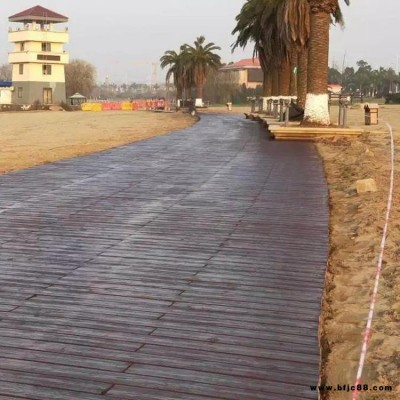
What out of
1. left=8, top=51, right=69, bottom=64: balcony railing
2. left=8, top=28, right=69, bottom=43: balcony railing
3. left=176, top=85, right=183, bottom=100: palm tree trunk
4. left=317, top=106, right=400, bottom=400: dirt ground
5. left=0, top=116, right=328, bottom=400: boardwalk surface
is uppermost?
left=8, top=28, right=69, bottom=43: balcony railing

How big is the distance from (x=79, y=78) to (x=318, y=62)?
322ft

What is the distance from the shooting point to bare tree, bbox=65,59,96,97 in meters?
115

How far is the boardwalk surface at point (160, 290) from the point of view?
383cm

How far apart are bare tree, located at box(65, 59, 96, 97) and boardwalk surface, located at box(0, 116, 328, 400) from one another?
10719 centimetres

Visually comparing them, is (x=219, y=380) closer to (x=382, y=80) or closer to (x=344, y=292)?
(x=344, y=292)

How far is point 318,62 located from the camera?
22.0m

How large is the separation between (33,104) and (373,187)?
3057 inches

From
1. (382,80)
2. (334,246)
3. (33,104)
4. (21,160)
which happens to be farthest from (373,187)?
(382,80)

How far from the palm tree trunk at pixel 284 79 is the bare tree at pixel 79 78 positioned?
8397 centimetres

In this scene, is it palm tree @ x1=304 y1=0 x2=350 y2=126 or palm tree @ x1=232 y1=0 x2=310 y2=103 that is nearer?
palm tree @ x1=304 y1=0 x2=350 y2=126

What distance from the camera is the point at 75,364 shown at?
156 inches

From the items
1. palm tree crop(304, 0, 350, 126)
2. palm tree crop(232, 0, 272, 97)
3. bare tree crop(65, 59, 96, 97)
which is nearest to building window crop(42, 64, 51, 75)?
bare tree crop(65, 59, 96, 97)

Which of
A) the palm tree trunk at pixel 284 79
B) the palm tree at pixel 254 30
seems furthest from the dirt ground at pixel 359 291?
the palm tree at pixel 254 30

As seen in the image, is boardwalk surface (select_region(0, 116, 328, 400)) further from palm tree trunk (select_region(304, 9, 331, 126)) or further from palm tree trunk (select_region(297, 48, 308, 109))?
palm tree trunk (select_region(297, 48, 308, 109))
